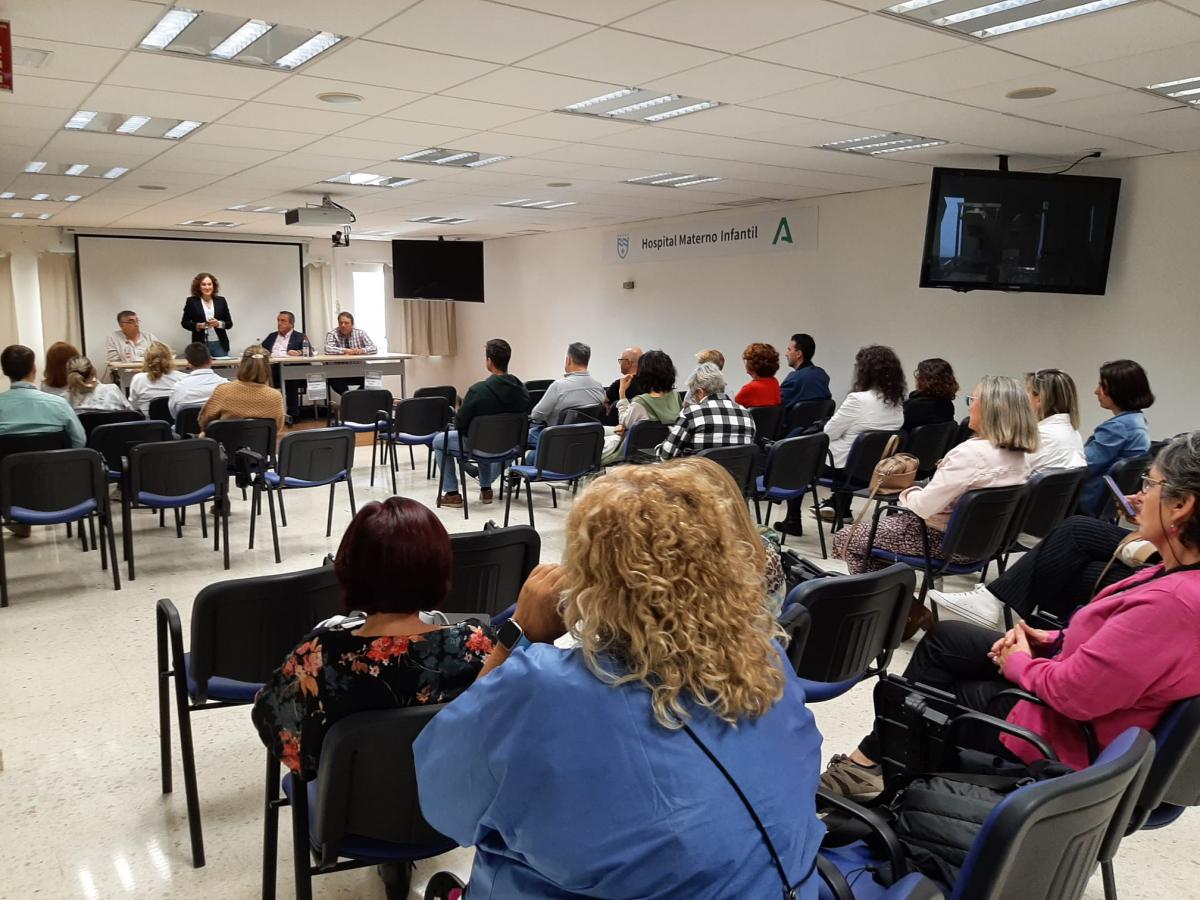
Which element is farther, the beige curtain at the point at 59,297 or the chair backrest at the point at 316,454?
the beige curtain at the point at 59,297

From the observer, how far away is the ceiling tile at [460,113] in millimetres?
4895

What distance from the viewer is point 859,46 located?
12.3 feet

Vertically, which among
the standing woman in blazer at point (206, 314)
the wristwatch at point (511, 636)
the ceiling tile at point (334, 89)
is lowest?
the wristwatch at point (511, 636)

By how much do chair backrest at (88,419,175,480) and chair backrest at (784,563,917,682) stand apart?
459 cm

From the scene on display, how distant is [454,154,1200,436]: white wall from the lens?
6.57m

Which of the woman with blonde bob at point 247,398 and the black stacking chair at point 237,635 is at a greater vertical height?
the woman with blonde bob at point 247,398

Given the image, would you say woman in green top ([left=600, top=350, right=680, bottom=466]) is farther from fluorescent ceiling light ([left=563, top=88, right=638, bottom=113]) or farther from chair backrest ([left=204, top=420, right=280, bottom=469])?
chair backrest ([left=204, top=420, right=280, bottom=469])

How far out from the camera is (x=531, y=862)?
1.18 metres

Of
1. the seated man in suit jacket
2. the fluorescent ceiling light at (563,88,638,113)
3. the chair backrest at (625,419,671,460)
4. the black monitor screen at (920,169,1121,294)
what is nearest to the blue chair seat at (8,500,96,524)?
the chair backrest at (625,419,671,460)

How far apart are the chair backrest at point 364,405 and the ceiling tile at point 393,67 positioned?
365 centimetres

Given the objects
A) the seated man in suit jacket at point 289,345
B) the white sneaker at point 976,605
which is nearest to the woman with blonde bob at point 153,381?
the seated man in suit jacket at point 289,345

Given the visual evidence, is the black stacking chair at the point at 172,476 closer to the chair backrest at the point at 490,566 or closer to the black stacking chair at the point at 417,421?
the black stacking chair at the point at 417,421

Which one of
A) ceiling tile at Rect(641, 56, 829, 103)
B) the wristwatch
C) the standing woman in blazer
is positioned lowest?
the wristwatch

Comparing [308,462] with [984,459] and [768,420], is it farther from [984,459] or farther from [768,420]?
[984,459]
